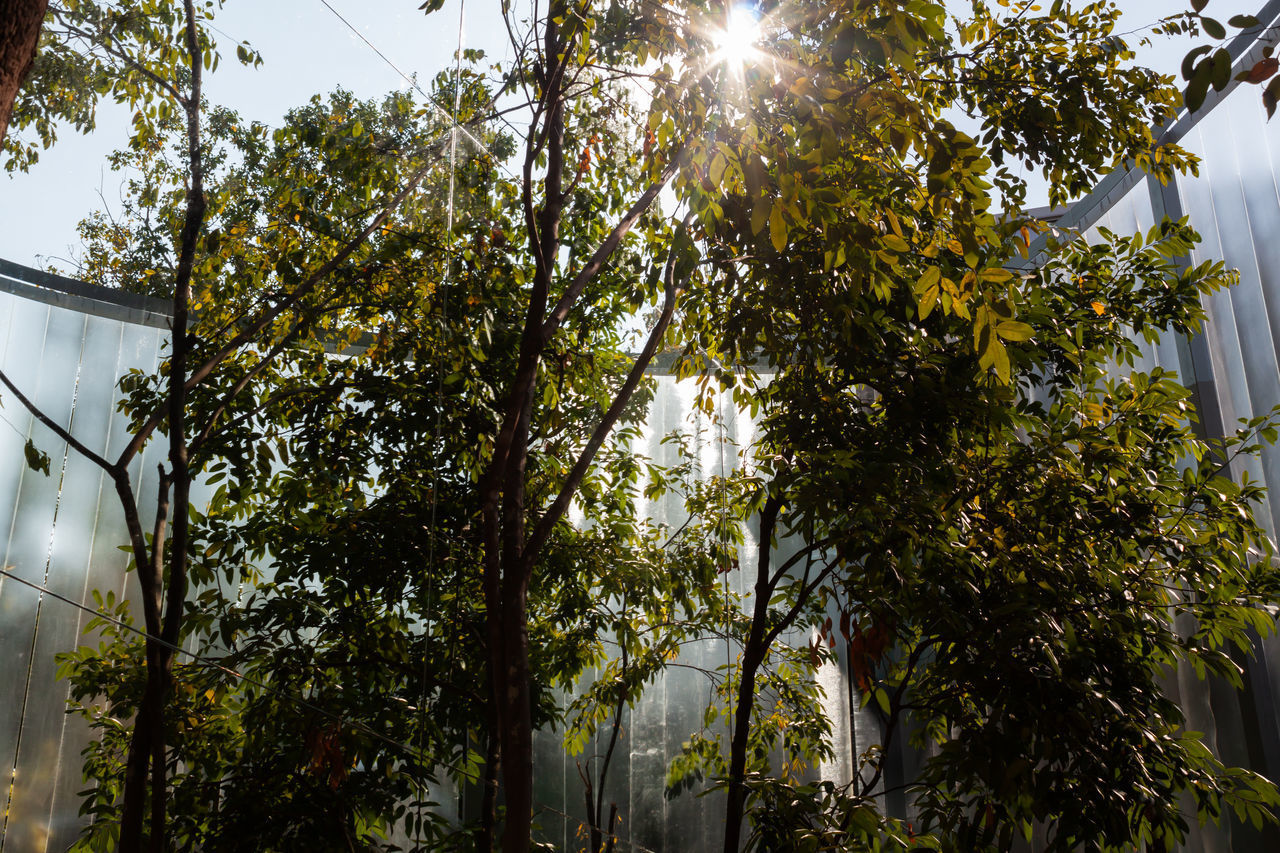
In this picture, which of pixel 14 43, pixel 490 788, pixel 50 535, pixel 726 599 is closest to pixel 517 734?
pixel 490 788

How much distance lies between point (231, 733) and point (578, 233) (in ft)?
4.51

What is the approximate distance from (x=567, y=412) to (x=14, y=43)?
5.01ft

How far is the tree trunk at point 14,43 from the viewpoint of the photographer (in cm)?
78

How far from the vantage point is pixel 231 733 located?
1302 mm

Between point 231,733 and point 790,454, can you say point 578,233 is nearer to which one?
point 790,454

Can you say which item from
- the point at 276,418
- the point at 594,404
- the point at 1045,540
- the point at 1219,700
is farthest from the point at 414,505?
the point at 1219,700

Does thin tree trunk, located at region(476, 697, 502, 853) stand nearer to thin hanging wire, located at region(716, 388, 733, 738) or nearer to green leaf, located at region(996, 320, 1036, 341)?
thin hanging wire, located at region(716, 388, 733, 738)

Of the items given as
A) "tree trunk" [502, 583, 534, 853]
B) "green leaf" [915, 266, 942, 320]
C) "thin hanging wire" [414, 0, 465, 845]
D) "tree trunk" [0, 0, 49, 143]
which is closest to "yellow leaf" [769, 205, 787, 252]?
"green leaf" [915, 266, 942, 320]

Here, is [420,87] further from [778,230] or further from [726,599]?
[726,599]

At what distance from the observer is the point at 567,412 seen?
2.24 m

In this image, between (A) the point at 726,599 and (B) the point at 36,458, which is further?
(A) the point at 726,599

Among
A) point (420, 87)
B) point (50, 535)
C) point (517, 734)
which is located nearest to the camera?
point (50, 535)

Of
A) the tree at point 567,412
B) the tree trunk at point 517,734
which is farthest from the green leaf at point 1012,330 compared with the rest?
the tree trunk at point 517,734

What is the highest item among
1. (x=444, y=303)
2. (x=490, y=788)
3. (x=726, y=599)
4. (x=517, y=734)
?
(x=444, y=303)
